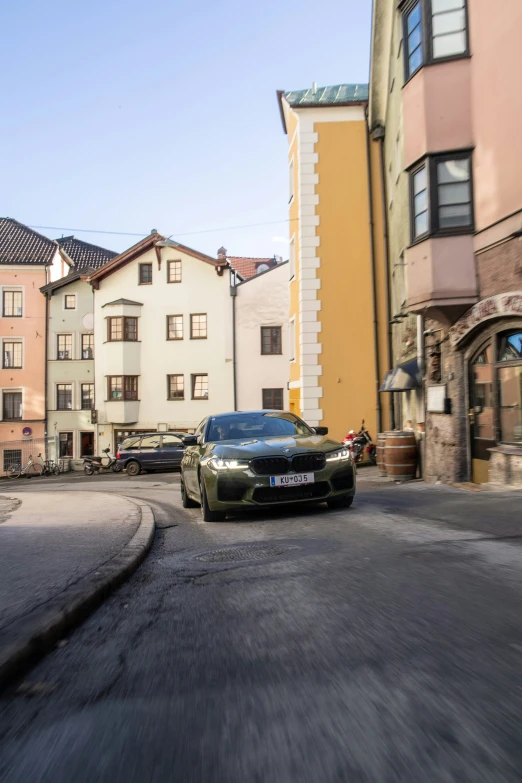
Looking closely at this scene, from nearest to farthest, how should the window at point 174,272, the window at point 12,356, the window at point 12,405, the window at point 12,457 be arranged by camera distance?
1. the window at point 174,272
2. the window at point 12,457
3. the window at point 12,405
4. the window at point 12,356

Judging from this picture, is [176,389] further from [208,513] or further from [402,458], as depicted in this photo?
[208,513]

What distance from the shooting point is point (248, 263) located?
195 feet

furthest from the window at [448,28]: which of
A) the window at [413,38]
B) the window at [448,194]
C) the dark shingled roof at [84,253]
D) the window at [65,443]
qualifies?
the dark shingled roof at [84,253]

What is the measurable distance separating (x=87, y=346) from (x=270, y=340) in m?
12.7

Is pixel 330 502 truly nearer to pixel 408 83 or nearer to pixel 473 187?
pixel 473 187

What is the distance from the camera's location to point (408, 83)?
1413cm

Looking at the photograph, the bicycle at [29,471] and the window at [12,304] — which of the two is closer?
the bicycle at [29,471]

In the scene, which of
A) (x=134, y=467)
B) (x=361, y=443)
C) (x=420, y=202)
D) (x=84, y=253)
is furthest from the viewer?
(x=84, y=253)

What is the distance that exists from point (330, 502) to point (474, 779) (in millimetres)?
7472

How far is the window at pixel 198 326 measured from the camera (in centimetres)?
4216

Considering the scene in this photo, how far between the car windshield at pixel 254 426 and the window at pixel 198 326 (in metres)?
31.9

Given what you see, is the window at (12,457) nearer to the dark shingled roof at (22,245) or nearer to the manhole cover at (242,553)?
the dark shingled roof at (22,245)

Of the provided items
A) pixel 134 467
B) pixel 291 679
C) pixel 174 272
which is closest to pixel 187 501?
pixel 291 679

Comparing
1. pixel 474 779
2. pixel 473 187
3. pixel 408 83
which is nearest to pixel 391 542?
pixel 474 779
